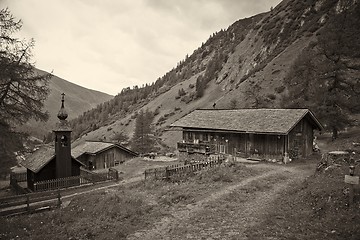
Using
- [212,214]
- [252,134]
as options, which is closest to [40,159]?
[212,214]

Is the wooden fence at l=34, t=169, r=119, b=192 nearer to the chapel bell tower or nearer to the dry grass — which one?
the chapel bell tower

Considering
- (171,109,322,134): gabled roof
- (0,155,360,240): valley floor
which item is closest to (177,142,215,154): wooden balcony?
(171,109,322,134): gabled roof

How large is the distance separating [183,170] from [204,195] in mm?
5817

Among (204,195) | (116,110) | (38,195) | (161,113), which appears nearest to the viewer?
(204,195)

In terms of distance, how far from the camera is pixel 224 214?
13484mm

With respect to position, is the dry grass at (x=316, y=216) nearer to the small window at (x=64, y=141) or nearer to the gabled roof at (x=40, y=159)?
the small window at (x=64, y=141)

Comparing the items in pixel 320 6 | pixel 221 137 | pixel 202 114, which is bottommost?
pixel 221 137

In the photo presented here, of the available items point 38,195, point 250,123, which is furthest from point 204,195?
point 250,123

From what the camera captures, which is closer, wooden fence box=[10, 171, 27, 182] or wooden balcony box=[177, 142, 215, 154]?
wooden fence box=[10, 171, 27, 182]

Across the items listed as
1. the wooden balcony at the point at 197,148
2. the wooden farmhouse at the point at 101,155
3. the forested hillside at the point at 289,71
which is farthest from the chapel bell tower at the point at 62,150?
the forested hillside at the point at 289,71

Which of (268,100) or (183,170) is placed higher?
(268,100)

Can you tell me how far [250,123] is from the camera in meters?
31.6

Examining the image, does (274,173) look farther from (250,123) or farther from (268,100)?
(268,100)

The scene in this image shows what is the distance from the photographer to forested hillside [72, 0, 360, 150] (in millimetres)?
31391
